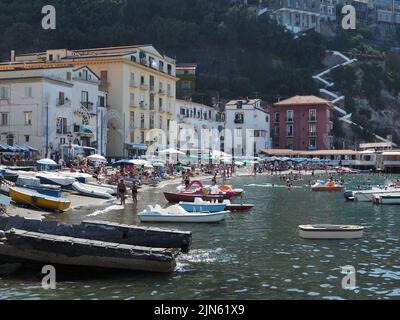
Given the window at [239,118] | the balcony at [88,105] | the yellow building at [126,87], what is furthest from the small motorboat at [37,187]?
the window at [239,118]

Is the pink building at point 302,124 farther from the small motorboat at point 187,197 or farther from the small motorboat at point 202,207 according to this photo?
the small motorboat at point 202,207

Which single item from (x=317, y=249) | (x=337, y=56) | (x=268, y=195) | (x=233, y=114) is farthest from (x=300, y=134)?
(x=317, y=249)

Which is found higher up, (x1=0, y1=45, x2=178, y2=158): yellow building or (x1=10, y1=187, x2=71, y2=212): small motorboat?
(x1=0, y1=45, x2=178, y2=158): yellow building

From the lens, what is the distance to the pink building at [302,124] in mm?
124875

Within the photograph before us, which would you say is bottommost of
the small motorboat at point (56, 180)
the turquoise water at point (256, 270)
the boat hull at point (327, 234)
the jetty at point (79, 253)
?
the turquoise water at point (256, 270)

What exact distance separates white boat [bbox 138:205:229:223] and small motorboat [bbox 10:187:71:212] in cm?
657

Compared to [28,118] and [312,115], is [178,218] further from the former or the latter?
[312,115]

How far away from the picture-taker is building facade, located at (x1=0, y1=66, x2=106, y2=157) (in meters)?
65.0

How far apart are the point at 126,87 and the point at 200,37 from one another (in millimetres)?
76813

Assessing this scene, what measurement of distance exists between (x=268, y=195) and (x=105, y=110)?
106 ft

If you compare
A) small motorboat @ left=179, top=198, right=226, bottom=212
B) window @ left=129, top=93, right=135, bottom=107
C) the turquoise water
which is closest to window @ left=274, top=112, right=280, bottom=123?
window @ left=129, top=93, right=135, bottom=107

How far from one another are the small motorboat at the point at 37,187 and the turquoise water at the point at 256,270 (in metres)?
3.02

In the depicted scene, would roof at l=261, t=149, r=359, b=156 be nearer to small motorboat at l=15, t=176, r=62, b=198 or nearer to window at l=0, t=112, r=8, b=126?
window at l=0, t=112, r=8, b=126
